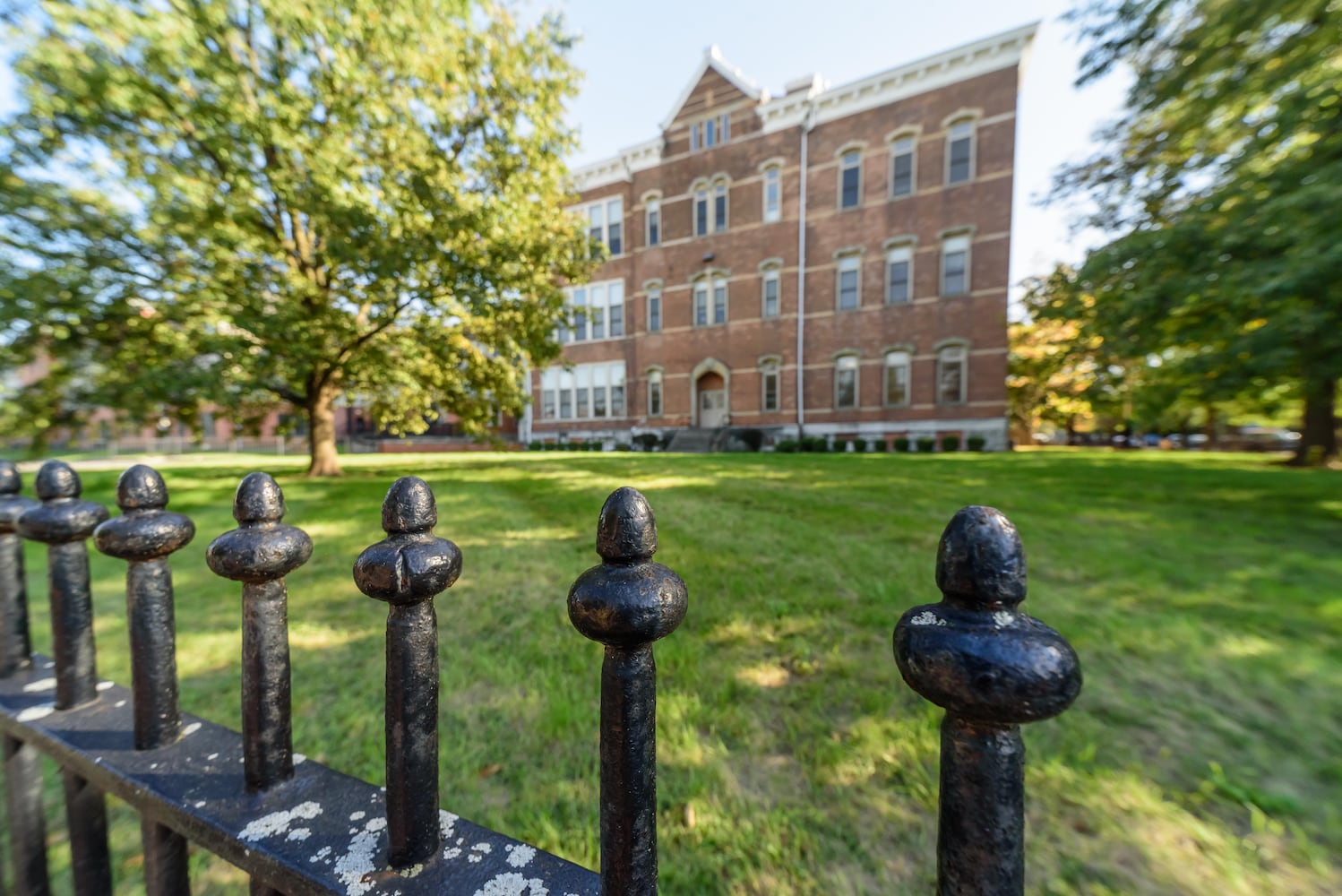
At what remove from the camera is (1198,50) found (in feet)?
22.1

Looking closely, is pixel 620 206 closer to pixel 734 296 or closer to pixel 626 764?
pixel 734 296

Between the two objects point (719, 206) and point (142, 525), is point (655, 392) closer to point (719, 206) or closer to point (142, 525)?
point (719, 206)

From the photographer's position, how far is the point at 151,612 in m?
1.18

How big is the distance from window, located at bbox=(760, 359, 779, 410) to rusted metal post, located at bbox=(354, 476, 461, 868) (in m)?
22.1

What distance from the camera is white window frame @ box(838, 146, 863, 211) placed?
20.3 metres

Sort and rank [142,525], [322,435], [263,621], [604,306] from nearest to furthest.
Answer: [263,621], [142,525], [322,435], [604,306]

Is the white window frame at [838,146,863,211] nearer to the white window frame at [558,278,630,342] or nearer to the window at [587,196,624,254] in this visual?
the window at [587,196,624,254]

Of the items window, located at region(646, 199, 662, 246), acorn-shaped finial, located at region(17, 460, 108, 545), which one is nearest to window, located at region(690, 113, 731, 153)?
window, located at region(646, 199, 662, 246)

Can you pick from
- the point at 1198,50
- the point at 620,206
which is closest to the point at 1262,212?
the point at 1198,50

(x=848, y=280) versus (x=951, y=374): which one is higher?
(x=848, y=280)

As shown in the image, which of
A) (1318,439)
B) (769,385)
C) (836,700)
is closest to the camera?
(836,700)

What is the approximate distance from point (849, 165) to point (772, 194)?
3212 millimetres

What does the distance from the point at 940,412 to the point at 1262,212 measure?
14673 mm

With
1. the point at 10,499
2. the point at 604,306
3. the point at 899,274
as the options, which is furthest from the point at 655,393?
the point at 10,499
